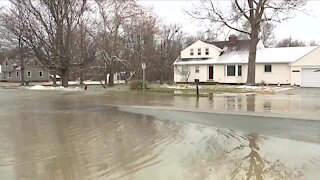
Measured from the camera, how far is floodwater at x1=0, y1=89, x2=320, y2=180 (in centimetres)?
658

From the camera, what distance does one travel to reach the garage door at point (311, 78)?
118 ft

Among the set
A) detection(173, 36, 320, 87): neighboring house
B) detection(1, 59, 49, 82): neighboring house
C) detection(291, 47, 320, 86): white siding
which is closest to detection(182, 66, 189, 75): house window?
detection(173, 36, 320, 87): neighboring house

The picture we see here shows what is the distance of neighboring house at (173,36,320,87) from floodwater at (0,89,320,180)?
25431 mm

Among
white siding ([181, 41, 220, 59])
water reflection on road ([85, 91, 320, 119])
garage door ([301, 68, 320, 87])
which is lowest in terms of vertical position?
water reflection on road ([85, 91, 320, 119])

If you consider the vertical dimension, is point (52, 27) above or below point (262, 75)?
above

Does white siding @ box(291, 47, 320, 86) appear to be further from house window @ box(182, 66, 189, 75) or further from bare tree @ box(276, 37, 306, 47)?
bare tree @ box(276, 37, 306, 47)

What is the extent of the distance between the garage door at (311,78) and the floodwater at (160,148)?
987 inches

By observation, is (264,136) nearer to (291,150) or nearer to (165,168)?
(291,150)

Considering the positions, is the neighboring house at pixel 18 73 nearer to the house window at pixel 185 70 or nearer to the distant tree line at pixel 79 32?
the distant tree line at pixel 79 32

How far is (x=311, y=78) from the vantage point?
36.1 m

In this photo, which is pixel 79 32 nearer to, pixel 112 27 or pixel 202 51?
pixel 112 27

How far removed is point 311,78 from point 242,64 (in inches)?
300

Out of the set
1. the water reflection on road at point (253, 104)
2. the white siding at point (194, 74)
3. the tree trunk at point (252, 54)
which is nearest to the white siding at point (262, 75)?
the white siding at point (194, 74)

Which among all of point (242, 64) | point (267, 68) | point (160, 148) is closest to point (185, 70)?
point (242, 64)
